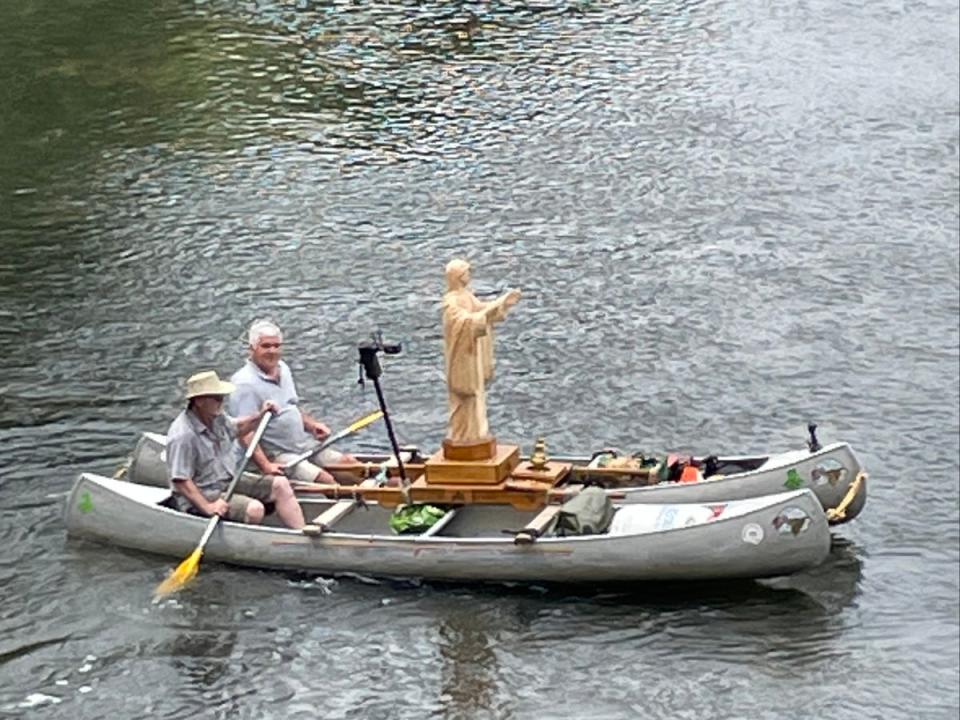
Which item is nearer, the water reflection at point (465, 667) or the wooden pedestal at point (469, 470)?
the water reflection at point (465, 667)

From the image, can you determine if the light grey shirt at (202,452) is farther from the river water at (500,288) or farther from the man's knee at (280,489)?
the river water at (500,288)

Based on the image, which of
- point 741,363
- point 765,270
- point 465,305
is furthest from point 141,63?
point 465,305

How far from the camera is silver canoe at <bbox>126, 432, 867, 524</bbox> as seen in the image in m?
17.3

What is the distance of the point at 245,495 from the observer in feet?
59.1

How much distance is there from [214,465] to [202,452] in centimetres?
18

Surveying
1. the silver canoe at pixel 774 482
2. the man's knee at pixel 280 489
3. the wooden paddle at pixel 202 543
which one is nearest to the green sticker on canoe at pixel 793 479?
the silver canoe at pixel 774 482

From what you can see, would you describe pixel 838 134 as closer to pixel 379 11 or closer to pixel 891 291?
pixel 891 291

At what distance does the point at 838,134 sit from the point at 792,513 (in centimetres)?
1399

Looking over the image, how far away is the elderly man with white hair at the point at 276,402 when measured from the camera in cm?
1800

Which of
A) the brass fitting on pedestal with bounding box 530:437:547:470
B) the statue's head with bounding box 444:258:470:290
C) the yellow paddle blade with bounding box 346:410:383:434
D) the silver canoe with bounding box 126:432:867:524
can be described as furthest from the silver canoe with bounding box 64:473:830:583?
the statue's head with bounding box 444:258:470:290

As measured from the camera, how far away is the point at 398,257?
86.2 feet

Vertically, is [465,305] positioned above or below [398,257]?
above

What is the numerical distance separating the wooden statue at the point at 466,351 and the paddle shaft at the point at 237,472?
157 centimetres

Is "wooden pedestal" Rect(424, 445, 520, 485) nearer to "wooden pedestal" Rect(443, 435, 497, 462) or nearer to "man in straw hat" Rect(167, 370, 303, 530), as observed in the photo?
"wooden pedestal" Rect(443, 435, 497, 462)
